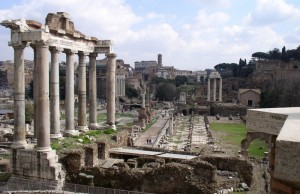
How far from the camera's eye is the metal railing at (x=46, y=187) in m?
16.1

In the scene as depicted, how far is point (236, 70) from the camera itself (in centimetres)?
13375

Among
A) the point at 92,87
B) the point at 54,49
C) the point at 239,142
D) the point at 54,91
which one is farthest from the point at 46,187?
the point at 239,142

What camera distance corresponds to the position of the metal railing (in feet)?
52.8

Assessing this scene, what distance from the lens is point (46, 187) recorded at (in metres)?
16.2

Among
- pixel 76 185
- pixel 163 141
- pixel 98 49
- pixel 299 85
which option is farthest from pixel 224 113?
pixel 76 185

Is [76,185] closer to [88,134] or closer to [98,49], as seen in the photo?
[88,134]

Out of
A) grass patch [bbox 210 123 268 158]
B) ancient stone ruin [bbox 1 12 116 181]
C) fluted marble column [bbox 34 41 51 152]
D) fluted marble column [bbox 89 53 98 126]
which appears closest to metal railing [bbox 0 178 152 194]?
ancient stone ruin [bbox 1 12 116 181]

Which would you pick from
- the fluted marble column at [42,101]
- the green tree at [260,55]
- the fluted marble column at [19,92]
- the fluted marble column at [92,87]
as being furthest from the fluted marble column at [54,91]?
the green tree at [260,55]

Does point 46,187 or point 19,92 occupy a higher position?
point 19,92

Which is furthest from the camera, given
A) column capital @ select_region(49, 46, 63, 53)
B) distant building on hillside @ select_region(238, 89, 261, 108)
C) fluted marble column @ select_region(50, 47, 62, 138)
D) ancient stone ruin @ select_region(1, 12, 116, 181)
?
distant building on hillside @ select_region(238, 89, 261, 108)

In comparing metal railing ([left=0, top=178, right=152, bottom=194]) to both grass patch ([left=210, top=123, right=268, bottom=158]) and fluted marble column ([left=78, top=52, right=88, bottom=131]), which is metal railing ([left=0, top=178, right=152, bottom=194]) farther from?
grass patch ([left=210, top=123, right=268, bottom=158])

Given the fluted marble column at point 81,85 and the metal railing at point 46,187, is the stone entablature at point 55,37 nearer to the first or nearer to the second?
the fluted marble column at point 81,85

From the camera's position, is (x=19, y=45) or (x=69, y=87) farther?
(x=69, y=87)

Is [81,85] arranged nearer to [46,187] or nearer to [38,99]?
[38,99]
